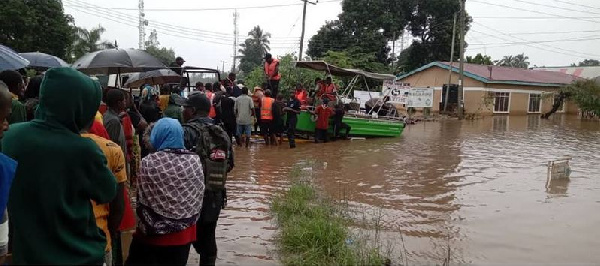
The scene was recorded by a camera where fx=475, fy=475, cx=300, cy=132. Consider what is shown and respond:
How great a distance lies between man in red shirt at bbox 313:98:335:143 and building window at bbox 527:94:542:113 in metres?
26.9

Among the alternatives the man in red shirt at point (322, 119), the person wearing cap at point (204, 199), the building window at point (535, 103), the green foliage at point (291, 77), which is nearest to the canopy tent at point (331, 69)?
the man in red shirt at point (322, 119)

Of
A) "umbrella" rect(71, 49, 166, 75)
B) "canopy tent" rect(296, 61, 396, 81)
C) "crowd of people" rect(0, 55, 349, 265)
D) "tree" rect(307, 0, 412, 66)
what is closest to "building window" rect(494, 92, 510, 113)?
"tree" rect(307, 0, 412, 66)

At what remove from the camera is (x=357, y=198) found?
24.1 feet

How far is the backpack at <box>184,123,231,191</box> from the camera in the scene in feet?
11.8

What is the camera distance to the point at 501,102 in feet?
109

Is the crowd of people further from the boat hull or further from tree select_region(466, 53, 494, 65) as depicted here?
tree select_region(466, 53, 494, 65)

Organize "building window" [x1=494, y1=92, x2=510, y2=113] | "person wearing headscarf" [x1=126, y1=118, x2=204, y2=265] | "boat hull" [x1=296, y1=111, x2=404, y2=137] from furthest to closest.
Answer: "building window" [x1=494, y1=92, x2=510, y2=113]
"boat hull" [x1=296, y1=111, x2=404, y2=137]
"person wearing headscarf" [x1=126, y1=118, x2=204, y2=265]

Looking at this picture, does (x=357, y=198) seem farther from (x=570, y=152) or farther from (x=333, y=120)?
(x=570, y=152)

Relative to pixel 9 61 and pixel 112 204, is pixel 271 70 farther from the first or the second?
pixel 112 204

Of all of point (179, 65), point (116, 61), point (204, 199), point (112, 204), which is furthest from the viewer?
point (179, 65)

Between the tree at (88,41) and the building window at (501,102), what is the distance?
2791 cm

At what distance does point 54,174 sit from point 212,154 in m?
1.65

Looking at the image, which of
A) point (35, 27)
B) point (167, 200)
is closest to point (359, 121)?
point (167, 200)

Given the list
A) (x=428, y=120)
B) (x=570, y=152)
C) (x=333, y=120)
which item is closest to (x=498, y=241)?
(x=333, y=120)
